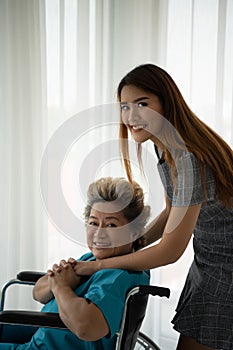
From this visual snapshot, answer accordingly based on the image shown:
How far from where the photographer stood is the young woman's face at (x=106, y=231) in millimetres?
1794

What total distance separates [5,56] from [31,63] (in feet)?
0.59

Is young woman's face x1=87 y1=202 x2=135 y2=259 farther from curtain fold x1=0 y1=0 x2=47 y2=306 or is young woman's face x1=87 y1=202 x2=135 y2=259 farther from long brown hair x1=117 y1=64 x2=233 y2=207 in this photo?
curtain fold x1=0 y1=0 x2=47 y2=306

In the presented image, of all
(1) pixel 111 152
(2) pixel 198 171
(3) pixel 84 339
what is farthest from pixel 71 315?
(1) pixel 111 152

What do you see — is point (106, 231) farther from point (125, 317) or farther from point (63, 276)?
point (125, 317)

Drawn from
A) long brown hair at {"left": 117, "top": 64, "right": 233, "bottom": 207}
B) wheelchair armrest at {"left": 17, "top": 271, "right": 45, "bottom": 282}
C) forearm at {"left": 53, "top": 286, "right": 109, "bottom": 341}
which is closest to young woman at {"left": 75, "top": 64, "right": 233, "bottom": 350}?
long brown hair at {"left": 117, "top": 64, "right": 233, "bottom": 207}

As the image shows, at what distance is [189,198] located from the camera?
164 centimetres

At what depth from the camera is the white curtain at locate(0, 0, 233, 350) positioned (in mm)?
2491

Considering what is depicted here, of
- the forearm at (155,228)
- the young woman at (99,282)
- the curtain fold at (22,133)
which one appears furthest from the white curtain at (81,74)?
the young woman at (99,282)

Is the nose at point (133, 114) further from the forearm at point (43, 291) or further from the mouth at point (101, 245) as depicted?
the forearm at point (43, 291)

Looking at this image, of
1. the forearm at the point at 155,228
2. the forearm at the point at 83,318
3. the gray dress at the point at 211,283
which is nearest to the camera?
the forearm at the point at 83,318

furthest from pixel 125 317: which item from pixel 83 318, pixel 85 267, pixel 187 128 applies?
pixel 187 128

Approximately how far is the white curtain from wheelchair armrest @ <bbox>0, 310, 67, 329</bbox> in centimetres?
78

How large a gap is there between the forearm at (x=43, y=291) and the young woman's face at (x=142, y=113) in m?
0.56

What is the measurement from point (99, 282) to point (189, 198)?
36 centimetres
